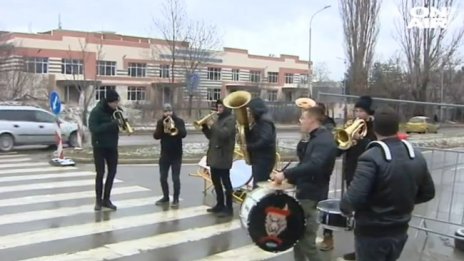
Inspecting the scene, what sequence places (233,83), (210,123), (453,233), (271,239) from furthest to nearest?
(233,83) → (210,123) → (453,233) → (271,239)

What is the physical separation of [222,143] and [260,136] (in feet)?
4.91

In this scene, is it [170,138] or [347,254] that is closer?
[347,254]

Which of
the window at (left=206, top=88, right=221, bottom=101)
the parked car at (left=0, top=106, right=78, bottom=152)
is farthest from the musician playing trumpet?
the window at (left=206, top=88, right=221, bottom=101)

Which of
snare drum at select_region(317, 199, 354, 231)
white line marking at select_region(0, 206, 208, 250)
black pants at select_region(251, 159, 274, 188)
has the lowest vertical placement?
white line marking at select_region(0, 206, 208, 250)

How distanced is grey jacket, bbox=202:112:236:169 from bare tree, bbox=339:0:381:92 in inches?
1253

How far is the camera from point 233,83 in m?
83.7

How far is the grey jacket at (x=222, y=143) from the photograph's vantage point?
8539 mm

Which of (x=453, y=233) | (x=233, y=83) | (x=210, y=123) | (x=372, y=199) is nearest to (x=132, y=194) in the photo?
(x=210, y=123)

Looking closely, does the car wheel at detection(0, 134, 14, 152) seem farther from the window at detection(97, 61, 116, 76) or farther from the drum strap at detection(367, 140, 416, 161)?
the window at detection(97, 61, 116, 76)

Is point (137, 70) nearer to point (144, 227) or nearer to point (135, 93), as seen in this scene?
point (135, 93)

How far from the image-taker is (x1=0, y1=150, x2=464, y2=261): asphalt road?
6.68m

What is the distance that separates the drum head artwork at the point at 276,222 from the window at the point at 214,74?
76.7 meters

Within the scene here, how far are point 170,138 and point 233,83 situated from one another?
2947 inches

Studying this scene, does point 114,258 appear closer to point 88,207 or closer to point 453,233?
point 88,207
